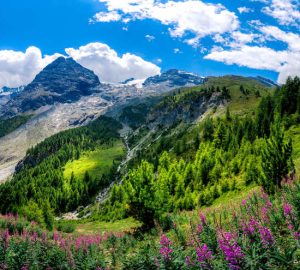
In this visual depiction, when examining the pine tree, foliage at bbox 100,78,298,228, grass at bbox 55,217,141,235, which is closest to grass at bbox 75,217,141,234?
grass at bbox 55,217,141,235

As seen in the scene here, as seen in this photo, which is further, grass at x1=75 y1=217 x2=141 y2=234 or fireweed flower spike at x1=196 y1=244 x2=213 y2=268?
grass at x1=75 y1=217 x2=141 y2=234

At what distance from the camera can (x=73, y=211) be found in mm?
169500

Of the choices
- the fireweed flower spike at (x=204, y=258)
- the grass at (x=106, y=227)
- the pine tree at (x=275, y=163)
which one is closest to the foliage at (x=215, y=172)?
the pine tree at (x=275, y=163)

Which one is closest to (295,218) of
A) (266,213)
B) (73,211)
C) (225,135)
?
(266,213)

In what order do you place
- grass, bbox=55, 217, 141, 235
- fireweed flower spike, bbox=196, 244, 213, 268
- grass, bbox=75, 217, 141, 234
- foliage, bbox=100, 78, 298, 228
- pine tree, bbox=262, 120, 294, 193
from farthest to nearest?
grass, bbox=75, 217, 141, 234 < grass, bbox=55, 217, 141, 235 < foliage, bbox=100, 78, 298, 228 < pine tree, bbox=262, 120, 294, 193 < fireweed flower spike, bbox=196, 244, 213, 268

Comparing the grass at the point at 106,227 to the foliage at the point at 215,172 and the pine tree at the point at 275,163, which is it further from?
the pine tree at the point at 275,163

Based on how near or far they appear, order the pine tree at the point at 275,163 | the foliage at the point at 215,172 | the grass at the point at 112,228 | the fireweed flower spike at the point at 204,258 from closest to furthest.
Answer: the fireweed flower spike at the point at 204,258, the pine tree at the point at 275,163, the foliage at the point at 215,172, the grass at the point at 112,228

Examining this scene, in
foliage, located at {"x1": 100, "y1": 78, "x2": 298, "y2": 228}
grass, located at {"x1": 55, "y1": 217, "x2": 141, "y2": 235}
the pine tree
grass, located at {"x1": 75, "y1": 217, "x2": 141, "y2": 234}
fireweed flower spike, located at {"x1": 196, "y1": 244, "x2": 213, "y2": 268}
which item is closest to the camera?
fireweed flower spike, located at {"x1": 196, "y1": 244, "x2": 213, "y2": 268}

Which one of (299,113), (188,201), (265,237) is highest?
(299,113)

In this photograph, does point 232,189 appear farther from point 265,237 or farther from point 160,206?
point 265,237

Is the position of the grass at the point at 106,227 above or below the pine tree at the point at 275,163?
below

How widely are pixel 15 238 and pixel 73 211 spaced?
148931 millimetres

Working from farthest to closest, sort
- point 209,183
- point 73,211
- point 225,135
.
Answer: point 73,211 → point 225,135 → point 209,183

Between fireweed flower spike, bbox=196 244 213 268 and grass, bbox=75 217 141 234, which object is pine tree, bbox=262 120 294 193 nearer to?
fireweed flower spike, bbox=196 244 213 268
